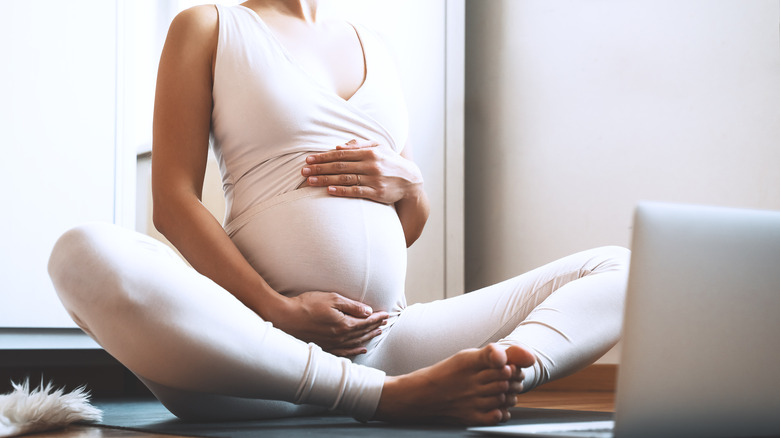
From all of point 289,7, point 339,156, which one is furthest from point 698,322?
point 289,7

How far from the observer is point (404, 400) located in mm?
858

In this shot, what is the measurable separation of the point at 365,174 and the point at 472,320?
0.78 ft

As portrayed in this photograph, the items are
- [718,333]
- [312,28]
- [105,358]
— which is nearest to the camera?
[718,333]

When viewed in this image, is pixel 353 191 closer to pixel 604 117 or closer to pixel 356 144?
pixel 356 144

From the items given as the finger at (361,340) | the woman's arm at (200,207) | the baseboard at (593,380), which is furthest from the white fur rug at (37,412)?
the baseboard at (593,380)

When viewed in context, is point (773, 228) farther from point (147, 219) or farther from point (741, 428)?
point (147, 219)

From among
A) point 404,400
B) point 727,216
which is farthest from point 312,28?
point 727,216

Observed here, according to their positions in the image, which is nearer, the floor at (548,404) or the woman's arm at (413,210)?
the floor at (548,404)

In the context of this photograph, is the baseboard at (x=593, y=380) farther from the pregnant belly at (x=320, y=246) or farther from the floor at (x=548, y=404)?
the pregnant belly at (x=320, y=246)

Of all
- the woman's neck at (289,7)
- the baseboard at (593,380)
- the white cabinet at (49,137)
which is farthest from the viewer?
the baseboard at (593,380)

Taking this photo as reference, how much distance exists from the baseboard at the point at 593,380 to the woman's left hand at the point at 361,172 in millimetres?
1062

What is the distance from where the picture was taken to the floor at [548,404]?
0.90 m

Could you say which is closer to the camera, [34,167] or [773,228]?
[773,228]

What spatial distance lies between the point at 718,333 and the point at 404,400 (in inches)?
14.1
